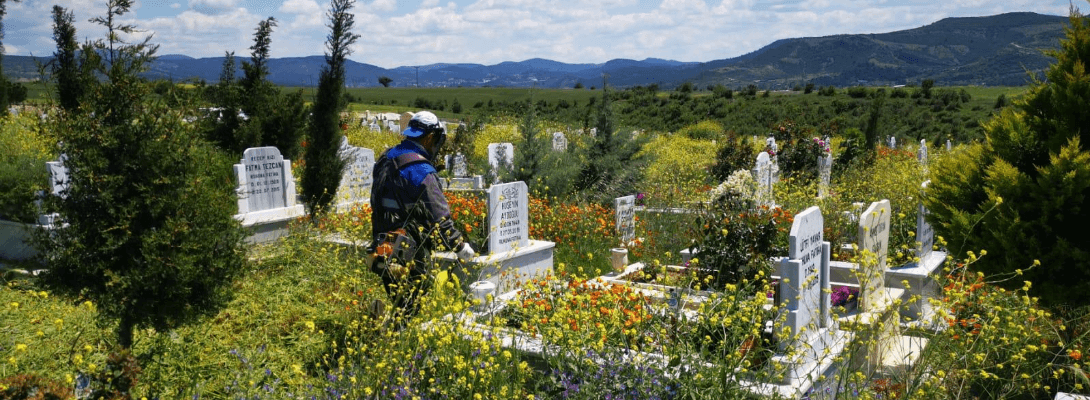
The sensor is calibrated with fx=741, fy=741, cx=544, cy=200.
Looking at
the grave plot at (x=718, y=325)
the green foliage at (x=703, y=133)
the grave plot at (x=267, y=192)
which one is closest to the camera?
the grave plot at (x=718, y=325)

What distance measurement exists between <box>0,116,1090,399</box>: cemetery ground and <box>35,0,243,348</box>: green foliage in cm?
24

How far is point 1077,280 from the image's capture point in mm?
4883

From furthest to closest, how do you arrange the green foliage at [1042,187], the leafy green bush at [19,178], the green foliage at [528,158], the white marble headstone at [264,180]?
the green foliage at [528,158] → the white marble headstone at [264,180] → the leafy green bush at [19,178] → the green foliage at [1042,187]

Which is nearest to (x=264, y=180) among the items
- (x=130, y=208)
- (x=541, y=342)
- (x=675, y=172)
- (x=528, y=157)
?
(x=528, y=157)

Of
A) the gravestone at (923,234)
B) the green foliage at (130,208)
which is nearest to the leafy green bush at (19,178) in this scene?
the green foliage at (130,208)

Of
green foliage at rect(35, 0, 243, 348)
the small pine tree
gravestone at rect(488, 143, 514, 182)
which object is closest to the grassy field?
gravestone at rect(488, 143, 514, 182)

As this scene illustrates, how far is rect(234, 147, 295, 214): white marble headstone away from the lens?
30.8ft

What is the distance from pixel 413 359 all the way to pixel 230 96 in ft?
37.1

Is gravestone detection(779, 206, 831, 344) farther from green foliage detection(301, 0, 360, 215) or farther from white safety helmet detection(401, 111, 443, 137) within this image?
green foliage detection(301, 0, 360, 215)

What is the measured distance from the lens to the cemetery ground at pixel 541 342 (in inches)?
143

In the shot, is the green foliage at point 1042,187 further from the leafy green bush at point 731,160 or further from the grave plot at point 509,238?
the leafy green bush at point 731,160

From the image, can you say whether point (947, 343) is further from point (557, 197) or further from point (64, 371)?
point (557, 197)

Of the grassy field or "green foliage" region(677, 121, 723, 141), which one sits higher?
the grassy field

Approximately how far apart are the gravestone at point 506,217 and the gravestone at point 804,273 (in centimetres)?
296
